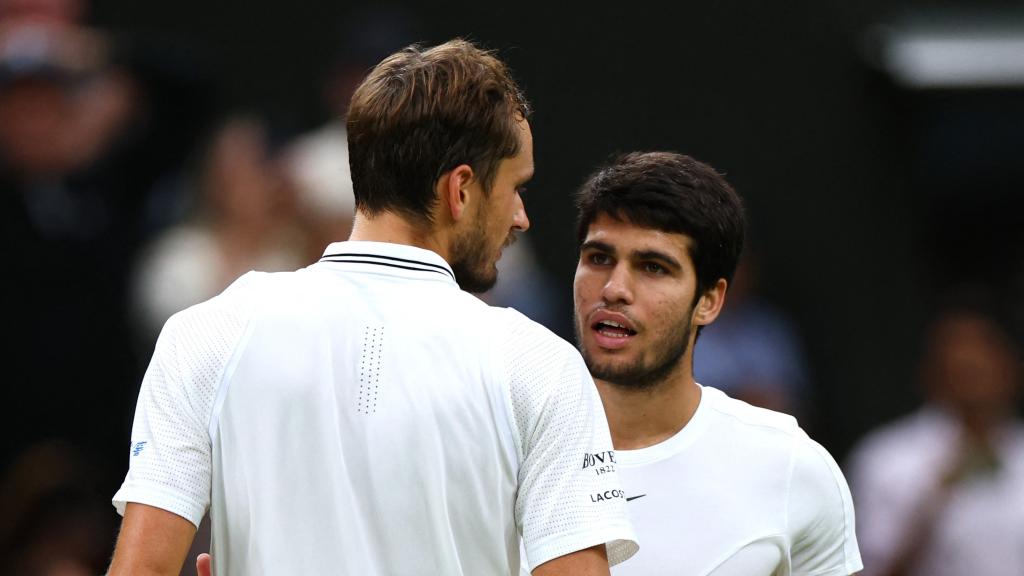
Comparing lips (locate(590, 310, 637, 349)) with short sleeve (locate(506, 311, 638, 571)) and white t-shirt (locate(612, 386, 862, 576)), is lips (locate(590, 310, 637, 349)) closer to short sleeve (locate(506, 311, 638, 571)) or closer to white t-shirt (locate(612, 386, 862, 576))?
white t-shirt (locate(612, 386, 862, 576))

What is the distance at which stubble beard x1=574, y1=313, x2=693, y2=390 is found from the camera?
3.22m

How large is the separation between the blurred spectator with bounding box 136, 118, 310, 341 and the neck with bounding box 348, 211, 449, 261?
362cm

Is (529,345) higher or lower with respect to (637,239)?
lower

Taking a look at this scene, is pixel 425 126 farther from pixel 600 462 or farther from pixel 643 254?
pixel 643 254

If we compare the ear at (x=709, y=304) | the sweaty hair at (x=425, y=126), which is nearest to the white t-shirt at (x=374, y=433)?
the sweaty hair at (x=425, y=126)

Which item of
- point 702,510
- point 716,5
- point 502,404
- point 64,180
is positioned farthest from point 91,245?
point 502,404

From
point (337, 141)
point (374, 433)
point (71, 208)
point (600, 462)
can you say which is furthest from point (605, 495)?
point (337, 141)

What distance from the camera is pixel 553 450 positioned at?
8.02 ft

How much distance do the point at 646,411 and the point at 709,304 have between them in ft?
0.94

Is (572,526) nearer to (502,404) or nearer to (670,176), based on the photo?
(502,404)

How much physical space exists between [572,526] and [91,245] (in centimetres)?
408

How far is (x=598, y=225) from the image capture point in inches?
129

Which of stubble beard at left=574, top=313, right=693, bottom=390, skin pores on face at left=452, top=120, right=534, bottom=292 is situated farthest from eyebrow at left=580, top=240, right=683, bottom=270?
skin pores on face at left=452, top=120, right=534, bottom=292

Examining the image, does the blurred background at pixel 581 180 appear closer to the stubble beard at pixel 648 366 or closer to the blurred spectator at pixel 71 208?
the blurred spectator at pixel 71 208
